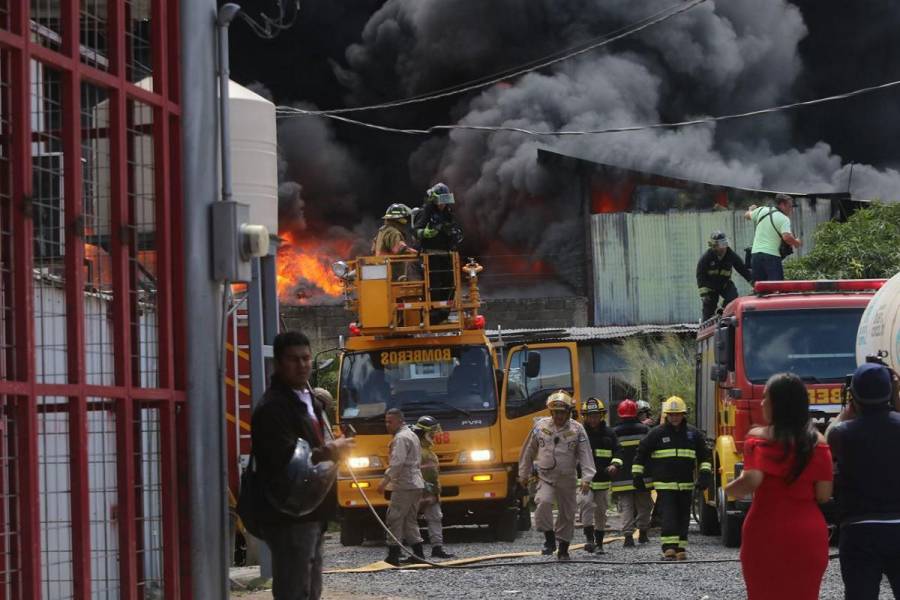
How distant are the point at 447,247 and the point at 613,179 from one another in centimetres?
2242

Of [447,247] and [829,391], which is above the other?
[447,247]

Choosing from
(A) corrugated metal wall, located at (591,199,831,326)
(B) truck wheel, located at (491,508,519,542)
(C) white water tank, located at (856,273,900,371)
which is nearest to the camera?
(C) white water tank, located at (856,273,900,371)

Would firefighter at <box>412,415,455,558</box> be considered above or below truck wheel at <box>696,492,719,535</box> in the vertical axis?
above

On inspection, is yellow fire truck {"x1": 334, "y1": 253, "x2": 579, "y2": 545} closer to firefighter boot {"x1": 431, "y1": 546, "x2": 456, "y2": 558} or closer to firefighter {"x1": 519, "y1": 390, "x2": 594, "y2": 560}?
firefighter boot {"x1": 431, "y1": 546, "x2": 456, "y2": 558}

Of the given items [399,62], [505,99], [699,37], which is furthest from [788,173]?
[399,62]

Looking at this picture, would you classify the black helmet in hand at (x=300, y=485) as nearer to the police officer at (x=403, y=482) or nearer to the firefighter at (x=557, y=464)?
the firefighter at (x=557, y=464)

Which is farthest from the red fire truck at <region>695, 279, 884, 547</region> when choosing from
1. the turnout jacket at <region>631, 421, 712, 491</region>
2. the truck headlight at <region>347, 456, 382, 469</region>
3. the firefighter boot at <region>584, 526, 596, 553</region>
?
the truck headlight at <region>347, 456, 382, 469</region>

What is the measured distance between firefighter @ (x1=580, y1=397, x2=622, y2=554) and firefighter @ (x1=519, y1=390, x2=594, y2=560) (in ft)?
0.62

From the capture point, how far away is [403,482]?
15.4 metres

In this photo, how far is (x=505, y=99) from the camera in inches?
1646

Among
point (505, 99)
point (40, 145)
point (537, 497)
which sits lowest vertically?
point (537, 497)

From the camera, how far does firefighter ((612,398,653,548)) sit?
16438mm

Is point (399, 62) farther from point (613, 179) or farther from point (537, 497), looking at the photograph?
point (537, 497)

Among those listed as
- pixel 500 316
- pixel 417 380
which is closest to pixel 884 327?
pixel 417 380
